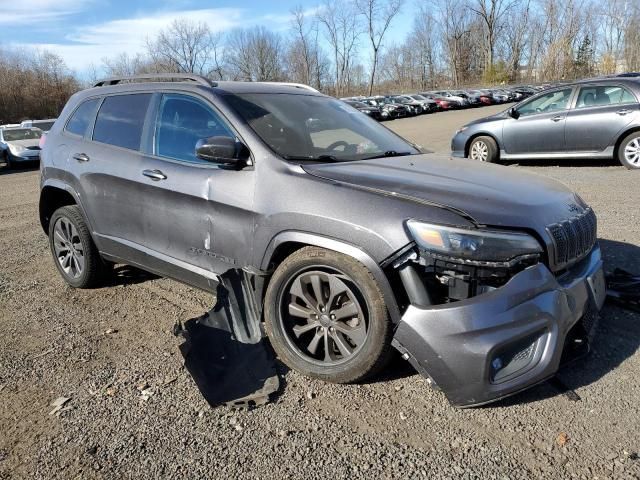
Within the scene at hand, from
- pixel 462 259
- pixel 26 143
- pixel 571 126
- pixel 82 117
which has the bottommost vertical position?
pixel 26 143

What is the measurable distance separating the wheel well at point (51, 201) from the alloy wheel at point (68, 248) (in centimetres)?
23

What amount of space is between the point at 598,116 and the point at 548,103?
1.05 m

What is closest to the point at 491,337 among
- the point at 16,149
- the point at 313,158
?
the point at 313,158

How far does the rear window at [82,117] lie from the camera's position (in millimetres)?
4641

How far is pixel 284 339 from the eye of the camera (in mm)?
3148

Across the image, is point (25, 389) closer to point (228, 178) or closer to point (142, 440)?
point (142, 440)

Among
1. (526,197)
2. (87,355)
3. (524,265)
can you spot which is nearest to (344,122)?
(526,197)

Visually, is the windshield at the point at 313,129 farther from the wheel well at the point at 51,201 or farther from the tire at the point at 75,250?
the wheel well at the point at 51,201

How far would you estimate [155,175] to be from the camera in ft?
12.4

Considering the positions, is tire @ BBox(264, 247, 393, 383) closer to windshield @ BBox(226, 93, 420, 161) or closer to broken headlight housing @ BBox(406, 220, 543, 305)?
broken headlight housing @ BBox(406, 220, 543, 305)

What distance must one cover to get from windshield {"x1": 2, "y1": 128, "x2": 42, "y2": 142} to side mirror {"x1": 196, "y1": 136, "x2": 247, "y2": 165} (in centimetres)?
2019

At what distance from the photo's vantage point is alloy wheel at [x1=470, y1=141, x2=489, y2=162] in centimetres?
1098

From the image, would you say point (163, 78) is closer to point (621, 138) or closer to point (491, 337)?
point (491, 337)

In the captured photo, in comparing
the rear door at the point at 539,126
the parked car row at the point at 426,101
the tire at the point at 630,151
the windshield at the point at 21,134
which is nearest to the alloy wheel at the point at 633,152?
the tire at the point at 630,151
